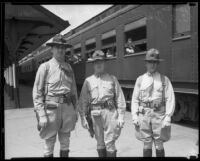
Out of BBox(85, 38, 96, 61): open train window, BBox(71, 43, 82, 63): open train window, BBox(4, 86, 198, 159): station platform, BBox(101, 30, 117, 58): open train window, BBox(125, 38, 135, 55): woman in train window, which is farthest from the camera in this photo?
BBox(71, 43, 82, 63): open train window

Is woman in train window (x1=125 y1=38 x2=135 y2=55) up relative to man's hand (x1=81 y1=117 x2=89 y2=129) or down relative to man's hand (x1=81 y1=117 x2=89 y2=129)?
up

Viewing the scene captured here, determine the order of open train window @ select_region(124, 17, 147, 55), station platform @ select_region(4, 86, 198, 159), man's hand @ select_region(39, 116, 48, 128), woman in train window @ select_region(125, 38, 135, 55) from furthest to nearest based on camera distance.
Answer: woman in train window @ select_region(125, 38, 135, 55)
open train window @ select_region(124, 17, 147, 55)
station platform @ select_region(4, 86, 198, 159)
man's hand @ select_region(39, 116, 48, 128)

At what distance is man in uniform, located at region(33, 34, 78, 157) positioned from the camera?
352 centimetres

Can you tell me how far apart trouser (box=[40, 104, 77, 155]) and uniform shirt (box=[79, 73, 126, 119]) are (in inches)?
6.7

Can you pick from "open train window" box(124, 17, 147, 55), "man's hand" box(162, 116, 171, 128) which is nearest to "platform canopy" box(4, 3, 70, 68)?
"open train window" box(124, 17, 147, 55)

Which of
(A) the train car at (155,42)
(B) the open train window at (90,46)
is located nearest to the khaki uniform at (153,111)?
(A) the train car at (155,42)

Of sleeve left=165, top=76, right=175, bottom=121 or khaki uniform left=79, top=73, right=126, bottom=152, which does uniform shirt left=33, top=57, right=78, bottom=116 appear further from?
sleeve left=165, top=76, right=175, bottom=121

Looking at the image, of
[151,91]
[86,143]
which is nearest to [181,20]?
[151,91]

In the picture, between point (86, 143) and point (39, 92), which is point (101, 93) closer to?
point (39, 92)

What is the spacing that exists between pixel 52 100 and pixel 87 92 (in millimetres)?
457

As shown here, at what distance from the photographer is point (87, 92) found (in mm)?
3744

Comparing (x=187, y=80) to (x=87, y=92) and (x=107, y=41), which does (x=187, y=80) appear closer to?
(x=87, y=92)

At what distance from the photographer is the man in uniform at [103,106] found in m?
3.62

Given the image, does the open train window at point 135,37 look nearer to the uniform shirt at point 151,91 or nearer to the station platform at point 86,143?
the station platform at point 86,143
